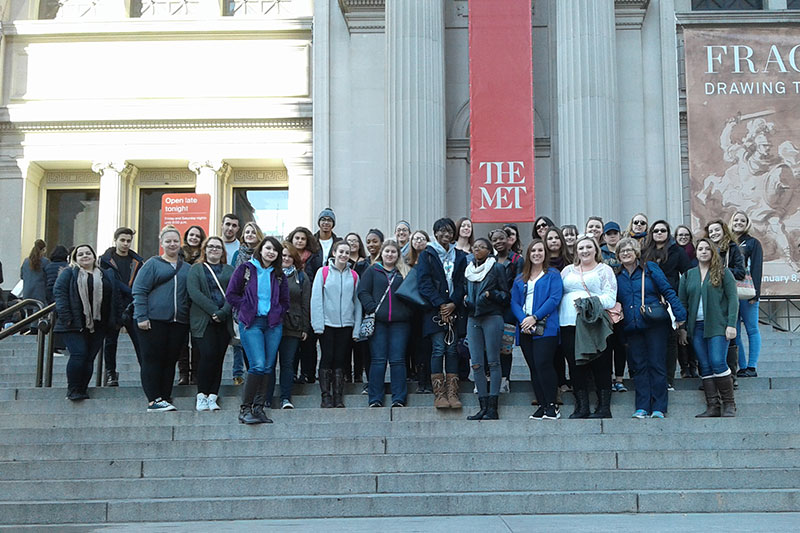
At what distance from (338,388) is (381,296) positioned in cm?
105

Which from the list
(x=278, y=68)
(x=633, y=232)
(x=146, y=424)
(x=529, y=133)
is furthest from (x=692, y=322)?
(x=278, y=68)

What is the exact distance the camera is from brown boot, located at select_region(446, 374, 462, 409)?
9180mm

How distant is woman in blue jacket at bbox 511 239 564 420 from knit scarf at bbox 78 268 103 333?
4437 mm

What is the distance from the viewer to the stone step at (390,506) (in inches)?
293

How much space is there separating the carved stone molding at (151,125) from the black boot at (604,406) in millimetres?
11645

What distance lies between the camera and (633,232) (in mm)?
10383

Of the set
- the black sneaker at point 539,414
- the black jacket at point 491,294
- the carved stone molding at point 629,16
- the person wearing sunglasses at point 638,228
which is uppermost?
the carved stone molding at point 629,16

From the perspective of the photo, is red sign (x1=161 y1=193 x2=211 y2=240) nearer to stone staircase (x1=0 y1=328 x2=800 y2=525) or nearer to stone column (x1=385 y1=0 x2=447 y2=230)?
stone column (x1=385 y1=0 x2=447 y2=230)

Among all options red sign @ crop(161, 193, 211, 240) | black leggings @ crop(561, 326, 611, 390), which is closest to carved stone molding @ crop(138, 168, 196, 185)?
red sign @ crop(161, 193, 211, 240)

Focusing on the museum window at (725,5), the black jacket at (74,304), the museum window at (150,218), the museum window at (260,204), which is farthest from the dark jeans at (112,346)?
the museum window at (725,5)

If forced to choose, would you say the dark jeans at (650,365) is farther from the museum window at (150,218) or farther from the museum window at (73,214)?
the museum window at (73,214)

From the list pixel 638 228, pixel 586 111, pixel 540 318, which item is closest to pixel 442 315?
pixel 540 318

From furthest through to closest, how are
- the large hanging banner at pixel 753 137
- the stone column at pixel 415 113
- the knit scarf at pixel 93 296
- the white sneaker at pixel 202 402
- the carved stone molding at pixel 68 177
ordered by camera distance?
the carved stone molding at pixel 68 177
the large hanging banner at pixel 753 137
the stone column at pixel 415 113
the knit scarf at pixel 93 296
the white sneaker at pixel 202 402

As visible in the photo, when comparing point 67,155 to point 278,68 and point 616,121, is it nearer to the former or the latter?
point 278,68
